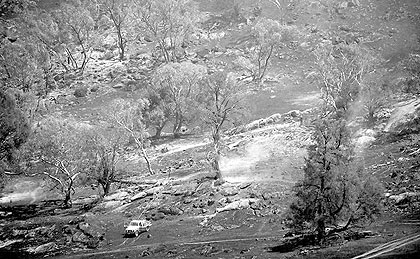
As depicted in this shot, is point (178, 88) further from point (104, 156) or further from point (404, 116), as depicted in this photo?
point (404, 116)

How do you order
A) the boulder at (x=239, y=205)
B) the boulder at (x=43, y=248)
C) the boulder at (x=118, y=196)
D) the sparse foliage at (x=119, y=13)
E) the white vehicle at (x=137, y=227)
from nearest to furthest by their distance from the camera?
the boulder at (x=43, y=248)
the white vehicle at (x=137, y=227)
the boulder at (x=239, y=205)
the boulder at (x=118, y=196)
the sparse foliage at (x=119, y=13)

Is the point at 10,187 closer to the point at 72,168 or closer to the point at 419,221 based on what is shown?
the point at 72,168

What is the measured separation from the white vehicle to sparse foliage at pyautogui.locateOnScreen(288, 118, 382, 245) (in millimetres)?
18142

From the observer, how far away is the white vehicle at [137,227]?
42.2m

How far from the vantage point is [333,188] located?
3034 centimetres

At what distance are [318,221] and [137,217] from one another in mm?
23797

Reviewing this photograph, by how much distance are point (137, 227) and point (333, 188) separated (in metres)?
22.0

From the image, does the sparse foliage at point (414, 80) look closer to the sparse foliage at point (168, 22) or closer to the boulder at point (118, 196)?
the boulder at point (118, 196)

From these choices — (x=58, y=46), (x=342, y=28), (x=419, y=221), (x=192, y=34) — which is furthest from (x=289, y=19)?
(x=419, y=221)

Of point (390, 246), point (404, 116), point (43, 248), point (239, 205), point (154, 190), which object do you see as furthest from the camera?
point (404, 116)

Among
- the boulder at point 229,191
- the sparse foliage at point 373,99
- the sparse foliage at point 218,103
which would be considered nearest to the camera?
the boulder at point 229,191

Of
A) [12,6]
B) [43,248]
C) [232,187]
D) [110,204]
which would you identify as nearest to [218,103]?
[232,187]

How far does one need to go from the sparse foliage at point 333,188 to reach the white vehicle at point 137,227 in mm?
18142

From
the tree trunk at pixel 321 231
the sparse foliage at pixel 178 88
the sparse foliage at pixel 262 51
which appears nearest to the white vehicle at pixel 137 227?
the tree trunk at pixel 321 231
